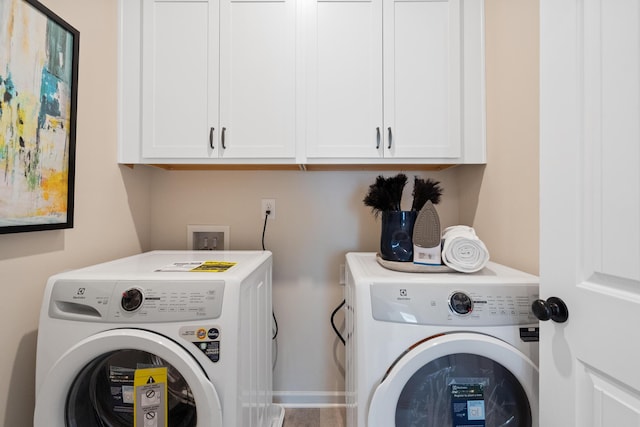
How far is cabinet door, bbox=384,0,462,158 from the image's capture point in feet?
4.52

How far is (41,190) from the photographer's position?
1.02 meters

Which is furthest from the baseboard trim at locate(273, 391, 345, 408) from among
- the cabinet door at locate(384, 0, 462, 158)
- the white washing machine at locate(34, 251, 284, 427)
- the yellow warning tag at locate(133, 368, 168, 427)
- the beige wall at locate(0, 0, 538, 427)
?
the cabinet door at locate(384, 0, 462, 158)

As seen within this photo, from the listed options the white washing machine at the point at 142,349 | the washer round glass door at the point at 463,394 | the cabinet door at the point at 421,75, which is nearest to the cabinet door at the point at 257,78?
the cabinet door at the point at 421,75

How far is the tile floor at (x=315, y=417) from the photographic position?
5.10 ft

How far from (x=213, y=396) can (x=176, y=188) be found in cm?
123

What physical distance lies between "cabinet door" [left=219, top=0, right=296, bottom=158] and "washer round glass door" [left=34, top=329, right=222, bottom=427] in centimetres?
86

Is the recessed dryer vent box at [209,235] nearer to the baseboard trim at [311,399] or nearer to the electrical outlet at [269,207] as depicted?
the electrical outlet at [269,207]

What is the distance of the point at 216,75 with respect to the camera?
139cm

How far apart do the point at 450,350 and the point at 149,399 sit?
0.93 metres

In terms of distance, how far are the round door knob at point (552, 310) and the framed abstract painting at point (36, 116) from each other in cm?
157

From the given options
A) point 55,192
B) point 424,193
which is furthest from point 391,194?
point 55,192

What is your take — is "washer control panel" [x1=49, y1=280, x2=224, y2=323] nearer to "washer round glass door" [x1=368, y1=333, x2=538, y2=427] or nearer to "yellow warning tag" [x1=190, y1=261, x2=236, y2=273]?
"yellow warning tag" [x1=190, y1=261, x2=236, y2=273]

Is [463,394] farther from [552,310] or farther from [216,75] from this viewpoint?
[216,75]

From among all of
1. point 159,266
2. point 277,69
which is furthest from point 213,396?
point 277,69
